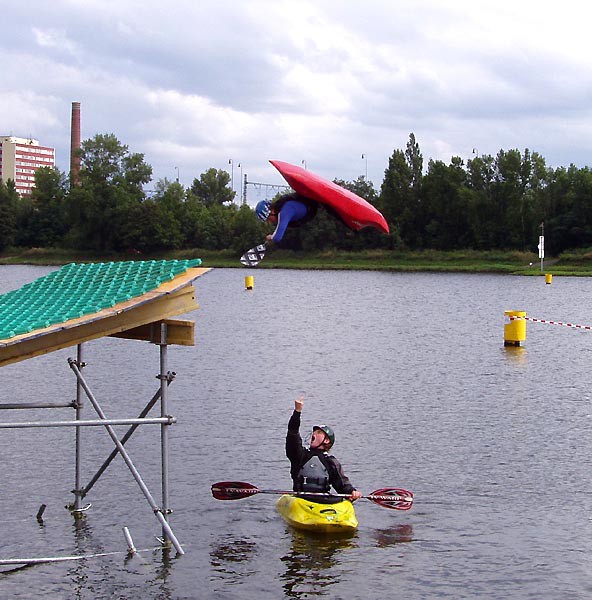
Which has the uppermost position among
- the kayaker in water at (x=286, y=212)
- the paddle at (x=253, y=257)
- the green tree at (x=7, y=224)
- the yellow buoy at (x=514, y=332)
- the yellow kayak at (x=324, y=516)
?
the green tree at (x=7, y=224)

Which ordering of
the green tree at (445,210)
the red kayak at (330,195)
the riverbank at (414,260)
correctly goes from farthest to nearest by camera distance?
the green tree at (445,210)
the riverbank at (414,260)
the red kayak at (330,195)

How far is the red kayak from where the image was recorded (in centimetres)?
991

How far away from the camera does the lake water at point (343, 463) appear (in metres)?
15.3

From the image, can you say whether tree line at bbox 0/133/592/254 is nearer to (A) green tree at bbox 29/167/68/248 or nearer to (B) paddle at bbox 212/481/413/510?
(A) green tree at bbox 29/167/68/248

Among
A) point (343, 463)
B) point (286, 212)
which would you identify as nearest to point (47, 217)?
point (343, 463)

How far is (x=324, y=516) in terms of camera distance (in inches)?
658

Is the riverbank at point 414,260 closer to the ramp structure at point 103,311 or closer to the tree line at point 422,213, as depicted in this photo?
the tree line at point 422,213

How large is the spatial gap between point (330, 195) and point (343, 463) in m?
13.0

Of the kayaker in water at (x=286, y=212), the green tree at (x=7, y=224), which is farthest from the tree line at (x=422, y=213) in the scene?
the kayaker in water at (x=286, y=212)

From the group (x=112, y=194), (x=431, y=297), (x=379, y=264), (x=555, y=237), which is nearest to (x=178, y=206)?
(x=112, y=194)

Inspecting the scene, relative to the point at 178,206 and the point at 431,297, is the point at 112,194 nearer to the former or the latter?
the point at 178,206

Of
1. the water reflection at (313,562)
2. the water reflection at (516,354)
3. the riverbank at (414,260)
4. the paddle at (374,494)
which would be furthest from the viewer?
the riverbank at (414,260)

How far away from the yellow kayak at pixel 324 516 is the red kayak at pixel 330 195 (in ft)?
25.6

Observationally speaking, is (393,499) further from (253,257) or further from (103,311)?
(253,257)
